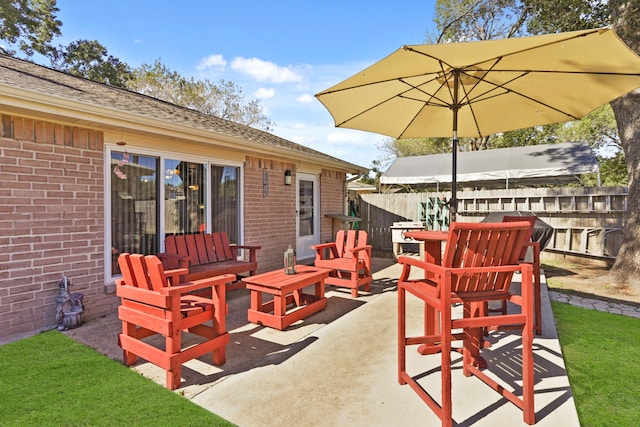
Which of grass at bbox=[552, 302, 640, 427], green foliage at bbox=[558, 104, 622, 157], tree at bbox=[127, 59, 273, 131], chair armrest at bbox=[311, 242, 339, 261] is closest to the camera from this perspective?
grass at bbox=[552, 302, 640, 427]

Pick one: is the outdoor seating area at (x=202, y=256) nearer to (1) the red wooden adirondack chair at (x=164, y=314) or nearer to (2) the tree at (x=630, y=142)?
(1) the red wooden adirondack chair at (x=164, y=314)

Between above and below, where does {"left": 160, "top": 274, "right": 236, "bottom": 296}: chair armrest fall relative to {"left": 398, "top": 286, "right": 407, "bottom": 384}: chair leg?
above

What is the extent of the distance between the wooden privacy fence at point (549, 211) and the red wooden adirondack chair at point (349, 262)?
166 inches

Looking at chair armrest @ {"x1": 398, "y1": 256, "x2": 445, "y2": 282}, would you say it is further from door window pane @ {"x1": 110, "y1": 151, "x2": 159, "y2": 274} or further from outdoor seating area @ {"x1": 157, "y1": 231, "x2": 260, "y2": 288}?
door window pane @ {"x1": 110, "y1": 151, "x2": 159, "y2": 274}

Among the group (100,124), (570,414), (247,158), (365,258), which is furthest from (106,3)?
(570,414)

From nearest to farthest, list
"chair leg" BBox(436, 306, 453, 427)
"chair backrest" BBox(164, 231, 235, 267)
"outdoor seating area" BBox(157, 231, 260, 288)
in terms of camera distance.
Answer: "chair leg" BBox(436, 306, 453, 427) → "outdoor seating area" BBox(157, 231, 260, 288) → "chair backrest" BBox(164, 231, 235, 267)

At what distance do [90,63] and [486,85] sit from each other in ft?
74.5

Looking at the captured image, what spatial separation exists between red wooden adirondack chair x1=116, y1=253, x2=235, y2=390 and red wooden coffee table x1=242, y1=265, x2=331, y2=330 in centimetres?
84

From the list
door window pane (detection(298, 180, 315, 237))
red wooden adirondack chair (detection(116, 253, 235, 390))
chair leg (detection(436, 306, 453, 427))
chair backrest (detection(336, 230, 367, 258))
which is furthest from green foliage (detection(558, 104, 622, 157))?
red wooden adirondack chair (detection(116, 253, 235, 390))

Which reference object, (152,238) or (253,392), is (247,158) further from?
(253,392)

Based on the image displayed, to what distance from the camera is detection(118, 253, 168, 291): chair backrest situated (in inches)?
103

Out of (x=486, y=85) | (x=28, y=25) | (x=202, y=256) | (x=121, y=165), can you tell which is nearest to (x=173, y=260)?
(x=202, y=256)

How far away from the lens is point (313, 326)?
378cm

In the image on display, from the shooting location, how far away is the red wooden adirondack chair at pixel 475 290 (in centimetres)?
205
